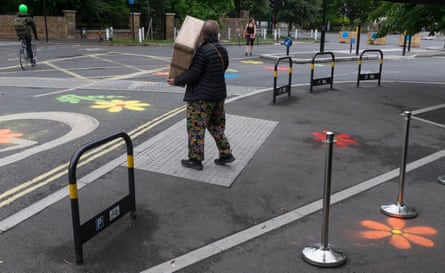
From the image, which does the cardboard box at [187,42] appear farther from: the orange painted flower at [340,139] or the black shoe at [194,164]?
the orange painted flower at [340,139]

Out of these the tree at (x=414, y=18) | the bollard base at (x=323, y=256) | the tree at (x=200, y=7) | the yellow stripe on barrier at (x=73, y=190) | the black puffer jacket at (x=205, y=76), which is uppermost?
the tree at (x=200, y=7)

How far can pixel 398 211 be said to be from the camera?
5262 millimetres

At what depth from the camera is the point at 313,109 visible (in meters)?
10.7

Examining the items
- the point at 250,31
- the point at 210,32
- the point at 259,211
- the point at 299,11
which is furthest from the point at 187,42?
the point at 299,11

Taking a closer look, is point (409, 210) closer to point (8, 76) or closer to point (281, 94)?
point (281, 94)

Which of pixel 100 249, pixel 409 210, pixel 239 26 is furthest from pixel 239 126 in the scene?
pixel 239 26

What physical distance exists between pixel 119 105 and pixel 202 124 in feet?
16.6

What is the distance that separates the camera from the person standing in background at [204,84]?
5.91 m

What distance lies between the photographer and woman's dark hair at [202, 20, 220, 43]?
19.2 feet

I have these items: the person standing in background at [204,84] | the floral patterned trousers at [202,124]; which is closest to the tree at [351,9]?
the floral patterned trousers at [202,124]

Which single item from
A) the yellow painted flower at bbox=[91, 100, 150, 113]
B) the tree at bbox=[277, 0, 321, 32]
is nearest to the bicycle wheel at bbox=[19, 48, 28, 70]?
the yellow painted flower at bbox=[91, 100, 150, 113]

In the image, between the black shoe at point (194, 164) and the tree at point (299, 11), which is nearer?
the black shoe at point (194, 164)

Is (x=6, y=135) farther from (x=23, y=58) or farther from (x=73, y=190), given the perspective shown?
(x=23, y=58)

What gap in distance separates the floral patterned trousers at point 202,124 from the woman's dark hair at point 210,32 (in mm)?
826
